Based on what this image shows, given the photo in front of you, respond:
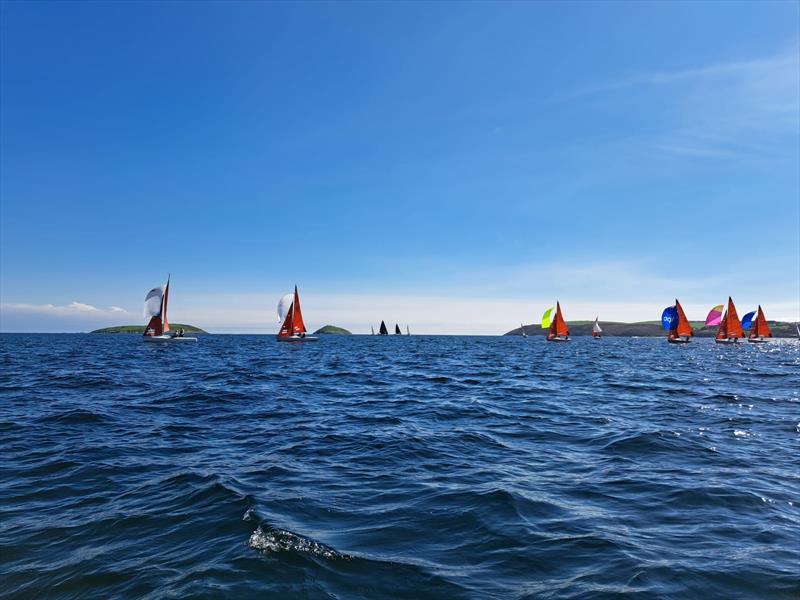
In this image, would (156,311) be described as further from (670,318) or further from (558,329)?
(670,318)

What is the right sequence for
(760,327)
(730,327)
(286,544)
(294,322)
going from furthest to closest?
(760,327) → (730,327) → (294,322) → (286,544)

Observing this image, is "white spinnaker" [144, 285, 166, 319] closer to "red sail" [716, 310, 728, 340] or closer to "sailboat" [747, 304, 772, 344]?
"red sail" [716, 310, 728, 340]

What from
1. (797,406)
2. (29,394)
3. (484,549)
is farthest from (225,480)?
(797,406)

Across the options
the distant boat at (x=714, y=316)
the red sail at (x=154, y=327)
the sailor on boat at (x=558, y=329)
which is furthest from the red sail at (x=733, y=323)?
the red sail at (x=154, y=327)

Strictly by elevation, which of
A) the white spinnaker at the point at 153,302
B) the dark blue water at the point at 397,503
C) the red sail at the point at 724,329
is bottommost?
the dark blue water at the point at 397,503

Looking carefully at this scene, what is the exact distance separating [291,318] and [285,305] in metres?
2.84

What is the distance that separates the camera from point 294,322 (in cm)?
8694

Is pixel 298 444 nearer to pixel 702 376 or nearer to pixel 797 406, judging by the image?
pixel 797 406

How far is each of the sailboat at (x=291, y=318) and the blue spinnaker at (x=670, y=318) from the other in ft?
272

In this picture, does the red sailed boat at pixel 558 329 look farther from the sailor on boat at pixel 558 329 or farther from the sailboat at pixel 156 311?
the sailboat at pixel 156 311

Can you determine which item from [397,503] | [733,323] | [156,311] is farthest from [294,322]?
[733,323]

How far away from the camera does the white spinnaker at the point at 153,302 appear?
7594 centimetres

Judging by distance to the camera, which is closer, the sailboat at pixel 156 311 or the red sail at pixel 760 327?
the sailboat at pixel 156 311

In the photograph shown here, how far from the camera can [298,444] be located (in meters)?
11.7
